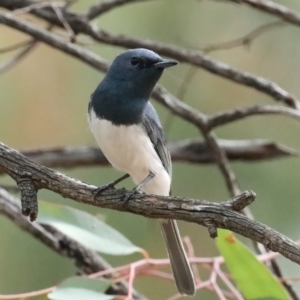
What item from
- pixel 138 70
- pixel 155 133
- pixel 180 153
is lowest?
pixel 155 133

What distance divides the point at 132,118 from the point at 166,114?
4.51 feet

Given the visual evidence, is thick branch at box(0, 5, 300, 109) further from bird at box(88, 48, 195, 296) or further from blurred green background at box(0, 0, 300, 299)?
blurred green background at box(0, 0, 300, 299)

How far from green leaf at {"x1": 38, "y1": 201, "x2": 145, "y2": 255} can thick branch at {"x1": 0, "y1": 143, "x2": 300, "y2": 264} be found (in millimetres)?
313

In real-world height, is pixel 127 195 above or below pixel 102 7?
below

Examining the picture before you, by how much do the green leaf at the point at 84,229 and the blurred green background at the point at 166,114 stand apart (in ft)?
3.25

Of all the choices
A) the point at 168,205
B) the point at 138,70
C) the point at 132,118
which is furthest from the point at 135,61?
the point at 168,205

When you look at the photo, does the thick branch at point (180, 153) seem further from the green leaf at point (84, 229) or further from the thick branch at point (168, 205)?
the thick branch at point (168, 205)

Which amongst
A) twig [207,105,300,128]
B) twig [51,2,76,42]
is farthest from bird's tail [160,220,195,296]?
twig [51,2,76,42]

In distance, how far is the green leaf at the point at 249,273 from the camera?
4.42ft

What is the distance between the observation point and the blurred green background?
2.64 meters

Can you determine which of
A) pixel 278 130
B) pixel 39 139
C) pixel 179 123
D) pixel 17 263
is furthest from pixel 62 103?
pixel 278 130

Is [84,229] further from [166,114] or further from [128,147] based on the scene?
[166,114]

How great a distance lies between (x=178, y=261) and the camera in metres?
1.58

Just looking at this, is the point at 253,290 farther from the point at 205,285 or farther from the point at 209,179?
the point at 209,179
